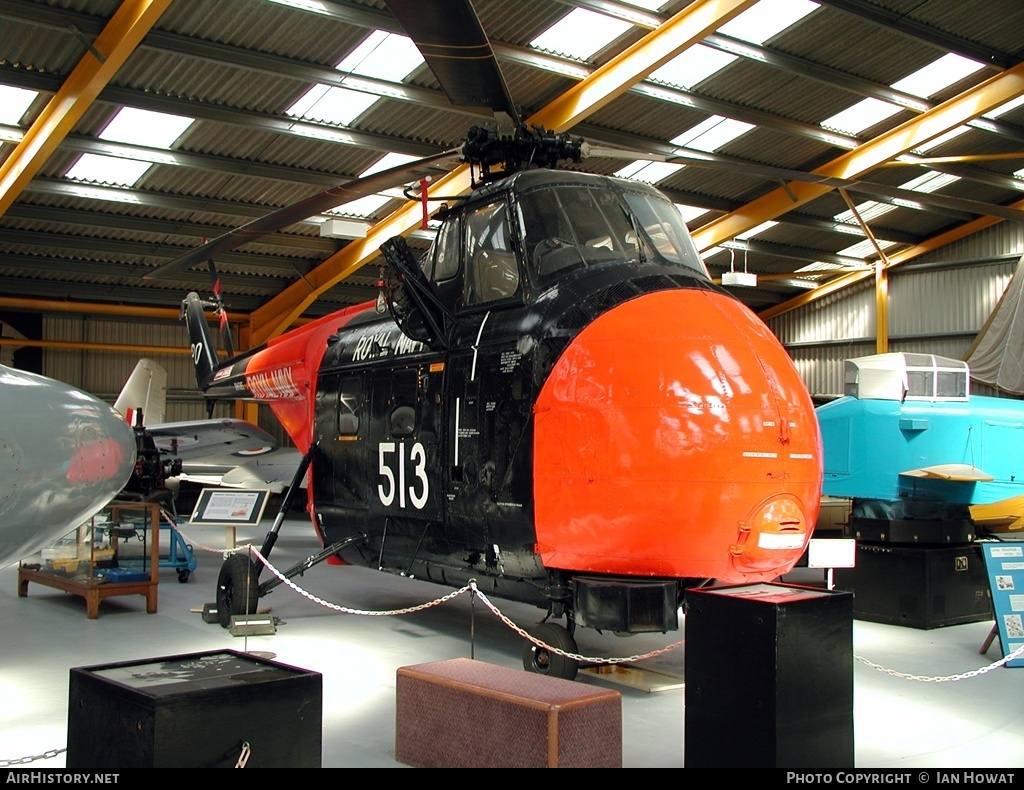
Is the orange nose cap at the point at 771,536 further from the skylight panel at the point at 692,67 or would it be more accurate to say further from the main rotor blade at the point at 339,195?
the skylight panel at the point at 692,67

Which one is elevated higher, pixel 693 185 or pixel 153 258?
pixel 693 185

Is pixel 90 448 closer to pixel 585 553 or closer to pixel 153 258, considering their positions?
pixel 585 553

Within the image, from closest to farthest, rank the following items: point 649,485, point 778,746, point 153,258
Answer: point 778,746 < point 649,485 < point 153,258

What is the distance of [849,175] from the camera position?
64.7 ft

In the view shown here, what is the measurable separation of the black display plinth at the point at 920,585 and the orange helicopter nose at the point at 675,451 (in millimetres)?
4172

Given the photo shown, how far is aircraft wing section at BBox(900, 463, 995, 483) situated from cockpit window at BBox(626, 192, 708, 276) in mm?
4211

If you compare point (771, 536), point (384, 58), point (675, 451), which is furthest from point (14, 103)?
point (771, 536)

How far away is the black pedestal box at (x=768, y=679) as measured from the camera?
4371 millimetres

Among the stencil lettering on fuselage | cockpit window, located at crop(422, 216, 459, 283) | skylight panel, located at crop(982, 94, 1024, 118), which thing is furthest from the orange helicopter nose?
skylight panel, located at crop(982, 94, 1024, 118)

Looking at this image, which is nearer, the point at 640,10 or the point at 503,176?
the point at 503,176

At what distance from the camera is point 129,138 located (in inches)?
628

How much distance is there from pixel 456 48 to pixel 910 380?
22.5 feet

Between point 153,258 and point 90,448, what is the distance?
65.5 feet

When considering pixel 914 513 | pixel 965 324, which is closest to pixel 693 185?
pixel 965 324
